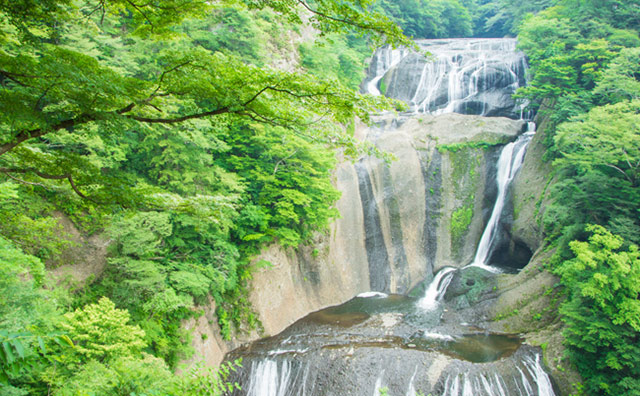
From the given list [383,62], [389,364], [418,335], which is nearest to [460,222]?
[418,335]

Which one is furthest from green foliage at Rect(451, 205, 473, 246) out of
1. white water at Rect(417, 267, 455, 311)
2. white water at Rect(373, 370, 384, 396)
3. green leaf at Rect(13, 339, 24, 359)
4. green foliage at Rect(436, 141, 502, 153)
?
green leaf at Rect(13, 339, 24, 359)

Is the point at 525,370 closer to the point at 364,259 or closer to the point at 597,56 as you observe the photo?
the point at 364,259

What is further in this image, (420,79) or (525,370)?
(420,79)

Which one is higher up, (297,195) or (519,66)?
(519,66)

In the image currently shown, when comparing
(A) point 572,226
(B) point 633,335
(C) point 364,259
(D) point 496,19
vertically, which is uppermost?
(D) point 496,19

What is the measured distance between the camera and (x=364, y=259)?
59.2 ft

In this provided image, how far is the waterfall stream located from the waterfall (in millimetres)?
51

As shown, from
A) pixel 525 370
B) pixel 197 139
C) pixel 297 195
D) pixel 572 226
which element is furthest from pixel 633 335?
pixel 197 139

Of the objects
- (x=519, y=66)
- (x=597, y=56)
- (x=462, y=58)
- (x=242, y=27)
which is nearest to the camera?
(x=242, y=27)

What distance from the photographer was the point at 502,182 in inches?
736

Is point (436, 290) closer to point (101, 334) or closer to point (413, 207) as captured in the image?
point (413, 207)

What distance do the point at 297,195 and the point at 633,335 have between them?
1052 cm

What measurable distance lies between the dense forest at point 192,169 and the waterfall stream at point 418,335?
6.25 ft

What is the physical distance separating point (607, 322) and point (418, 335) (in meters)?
5.59
